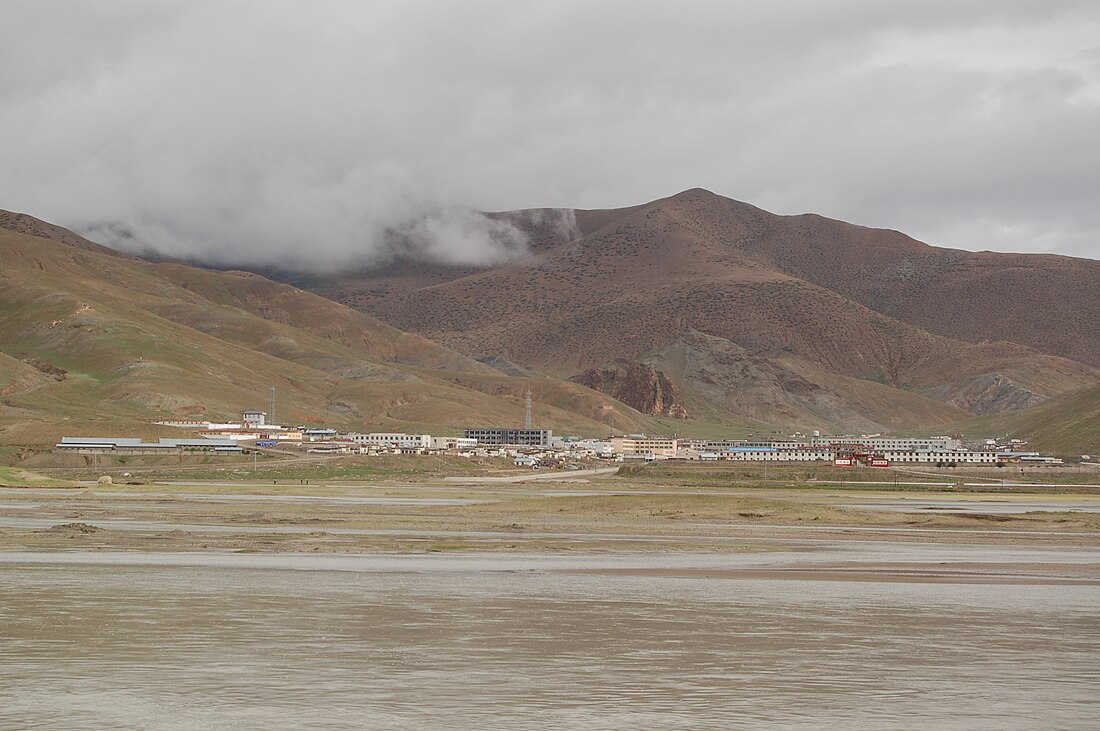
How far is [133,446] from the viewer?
174 m

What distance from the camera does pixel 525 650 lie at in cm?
2530

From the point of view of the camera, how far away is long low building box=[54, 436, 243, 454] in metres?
169

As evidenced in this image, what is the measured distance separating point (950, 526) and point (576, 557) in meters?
34.4

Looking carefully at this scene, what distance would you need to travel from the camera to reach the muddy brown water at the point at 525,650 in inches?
781

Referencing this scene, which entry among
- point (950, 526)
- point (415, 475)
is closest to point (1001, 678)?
point (950, 526)

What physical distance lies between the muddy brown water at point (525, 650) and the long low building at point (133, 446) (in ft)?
441

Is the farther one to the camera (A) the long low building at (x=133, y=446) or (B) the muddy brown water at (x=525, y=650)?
(A) the long low building at (x=133, y=446)

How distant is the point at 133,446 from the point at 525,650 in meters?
160

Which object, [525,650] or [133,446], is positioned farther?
[133,446]

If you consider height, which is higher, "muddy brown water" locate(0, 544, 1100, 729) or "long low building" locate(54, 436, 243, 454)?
"long low building" locate(54, 436, 243, 454)

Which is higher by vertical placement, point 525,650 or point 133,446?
point 133,446

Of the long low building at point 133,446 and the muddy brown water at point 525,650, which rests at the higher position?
the long low building at point 133,446

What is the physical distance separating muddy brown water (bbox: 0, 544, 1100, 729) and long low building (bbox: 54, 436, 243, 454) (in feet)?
441

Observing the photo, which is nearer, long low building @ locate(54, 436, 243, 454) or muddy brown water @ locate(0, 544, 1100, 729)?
muddy brown water @ locate(0, 544, 1100, 729)
